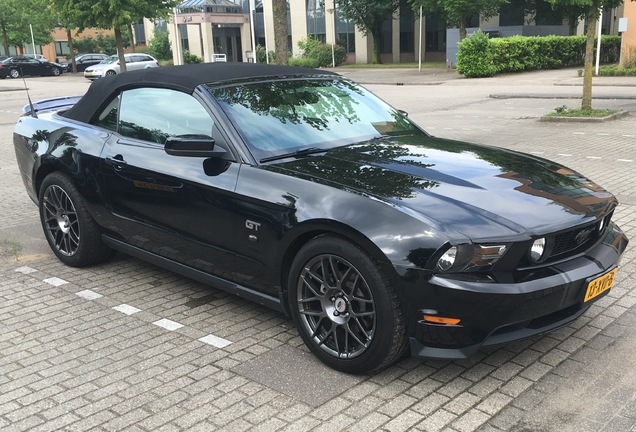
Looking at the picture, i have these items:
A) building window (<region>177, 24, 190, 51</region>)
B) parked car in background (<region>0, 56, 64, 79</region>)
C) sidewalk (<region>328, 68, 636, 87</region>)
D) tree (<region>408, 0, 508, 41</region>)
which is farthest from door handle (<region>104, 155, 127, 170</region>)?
building window (<region>177, 24, 190, 51</region>)

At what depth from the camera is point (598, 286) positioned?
345cm

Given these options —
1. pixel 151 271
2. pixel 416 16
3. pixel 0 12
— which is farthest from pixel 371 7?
pixel 151 271

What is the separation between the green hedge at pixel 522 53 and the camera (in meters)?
29.2

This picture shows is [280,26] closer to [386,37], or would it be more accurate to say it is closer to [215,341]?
[215,341]

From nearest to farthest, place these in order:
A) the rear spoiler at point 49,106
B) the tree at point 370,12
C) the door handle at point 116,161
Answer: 1. the door handle at point 116,161
2. the rear spoiler at point 49,106
3. the tree at point 370,12

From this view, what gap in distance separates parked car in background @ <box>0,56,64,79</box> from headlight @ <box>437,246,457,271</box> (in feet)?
161

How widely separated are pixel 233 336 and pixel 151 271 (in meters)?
1.62

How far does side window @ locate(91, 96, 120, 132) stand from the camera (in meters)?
5.00

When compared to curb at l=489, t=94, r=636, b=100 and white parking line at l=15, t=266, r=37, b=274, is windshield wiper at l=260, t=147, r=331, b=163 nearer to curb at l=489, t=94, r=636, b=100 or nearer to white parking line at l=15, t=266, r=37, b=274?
white parking line at l=15, t=266, r=37, b=274

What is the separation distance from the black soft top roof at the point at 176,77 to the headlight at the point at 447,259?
219 centimetres

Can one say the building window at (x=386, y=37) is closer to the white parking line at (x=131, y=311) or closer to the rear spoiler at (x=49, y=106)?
the rear spoiler at (x=49, y=106)

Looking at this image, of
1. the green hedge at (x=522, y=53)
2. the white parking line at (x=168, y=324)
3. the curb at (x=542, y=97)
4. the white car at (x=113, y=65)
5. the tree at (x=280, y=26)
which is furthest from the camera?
the white car at (x=113, y=65)

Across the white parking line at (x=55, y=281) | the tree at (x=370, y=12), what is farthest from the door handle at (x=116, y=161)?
the tree at (x=370, y=12)

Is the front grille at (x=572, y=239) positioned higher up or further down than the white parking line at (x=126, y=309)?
higher up
